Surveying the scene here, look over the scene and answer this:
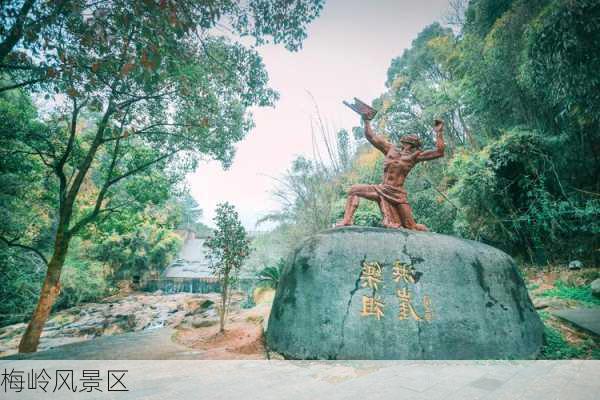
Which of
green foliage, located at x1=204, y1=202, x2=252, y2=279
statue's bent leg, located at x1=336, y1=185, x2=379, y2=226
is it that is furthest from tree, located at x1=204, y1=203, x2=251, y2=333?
statue's bent leg, located at x1=336, y1=185, x2=379, y2=226

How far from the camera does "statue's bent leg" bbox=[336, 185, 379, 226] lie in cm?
479

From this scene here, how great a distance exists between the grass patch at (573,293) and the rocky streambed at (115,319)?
8.58 metres

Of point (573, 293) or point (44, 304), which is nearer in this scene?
point (44, 304)

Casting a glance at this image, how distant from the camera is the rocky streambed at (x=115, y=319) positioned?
9648 millimetres

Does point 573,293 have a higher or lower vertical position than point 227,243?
lower

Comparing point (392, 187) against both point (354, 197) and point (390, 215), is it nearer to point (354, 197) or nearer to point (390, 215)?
point (390, 215)

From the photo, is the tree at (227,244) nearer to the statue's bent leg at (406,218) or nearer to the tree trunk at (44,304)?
the tree trunk at (44,304)

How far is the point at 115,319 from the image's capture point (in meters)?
13.2

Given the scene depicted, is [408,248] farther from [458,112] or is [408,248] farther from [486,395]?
[458,112]

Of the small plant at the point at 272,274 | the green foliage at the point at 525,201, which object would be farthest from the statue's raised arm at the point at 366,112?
the small plant at the point at 272,274

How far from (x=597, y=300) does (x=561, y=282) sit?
1.19 metres

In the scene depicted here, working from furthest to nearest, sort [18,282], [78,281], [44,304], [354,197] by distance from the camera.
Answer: [78,281]
[18,282]
[44,304]
[354,197]

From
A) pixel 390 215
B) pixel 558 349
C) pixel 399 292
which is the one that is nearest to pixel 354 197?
pixel 390 215

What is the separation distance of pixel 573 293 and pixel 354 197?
5.63 metres
